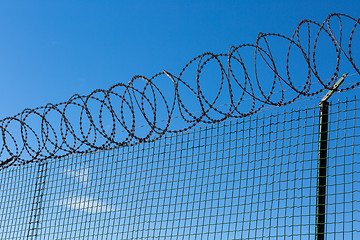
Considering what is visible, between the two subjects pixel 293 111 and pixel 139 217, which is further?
pixel 139 217

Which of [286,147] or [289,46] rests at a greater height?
[289,46]

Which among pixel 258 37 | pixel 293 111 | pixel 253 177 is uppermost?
pixel 258 37

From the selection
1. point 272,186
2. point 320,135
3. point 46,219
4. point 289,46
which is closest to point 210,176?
point 272,186

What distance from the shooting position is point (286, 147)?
787 centimetres

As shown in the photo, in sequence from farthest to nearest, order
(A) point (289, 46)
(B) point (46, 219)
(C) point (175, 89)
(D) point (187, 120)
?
(B) point (46, 219)
(D) point (187, 120)
(C) point (175, 89)
(A) point (289, 46)

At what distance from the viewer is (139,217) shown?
9.45 meters

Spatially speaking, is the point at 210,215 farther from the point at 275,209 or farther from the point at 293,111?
the point at 293,111

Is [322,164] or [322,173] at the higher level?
[322,164]

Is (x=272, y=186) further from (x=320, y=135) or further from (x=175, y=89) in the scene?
(x=175, y=89)

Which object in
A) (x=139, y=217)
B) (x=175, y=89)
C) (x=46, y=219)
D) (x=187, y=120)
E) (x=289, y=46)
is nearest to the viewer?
(x=289, y=46)

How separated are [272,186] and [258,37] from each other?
215 centimetres

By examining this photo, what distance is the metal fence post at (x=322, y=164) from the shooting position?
714 cm

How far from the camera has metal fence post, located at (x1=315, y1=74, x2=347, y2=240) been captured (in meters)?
7.14

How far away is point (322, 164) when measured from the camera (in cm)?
742
